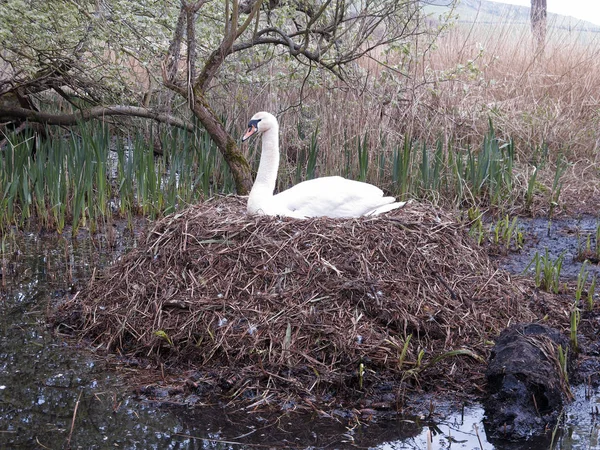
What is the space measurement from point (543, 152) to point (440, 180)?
1808mm

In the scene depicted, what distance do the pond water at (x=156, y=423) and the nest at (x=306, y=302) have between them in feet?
1.03

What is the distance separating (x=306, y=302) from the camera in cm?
424

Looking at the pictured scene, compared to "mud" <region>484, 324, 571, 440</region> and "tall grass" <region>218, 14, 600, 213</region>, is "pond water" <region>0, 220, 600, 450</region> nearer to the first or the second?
"mud" <region>484, 324, 571, 440</region>

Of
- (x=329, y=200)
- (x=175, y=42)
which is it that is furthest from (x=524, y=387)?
(x=175, y=42)

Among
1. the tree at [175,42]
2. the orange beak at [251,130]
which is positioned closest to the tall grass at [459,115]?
the tree at [175,42]

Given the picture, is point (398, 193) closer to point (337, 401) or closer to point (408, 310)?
point (408, 310)

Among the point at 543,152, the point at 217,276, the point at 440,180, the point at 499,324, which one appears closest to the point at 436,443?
the point at 499,324

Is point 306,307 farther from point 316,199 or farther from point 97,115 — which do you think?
point 97,115

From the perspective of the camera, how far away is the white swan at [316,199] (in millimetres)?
5148

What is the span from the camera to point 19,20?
22.0 feet

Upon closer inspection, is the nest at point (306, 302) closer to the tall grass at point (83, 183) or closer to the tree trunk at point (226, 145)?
the tree trunk at point (226, 145)

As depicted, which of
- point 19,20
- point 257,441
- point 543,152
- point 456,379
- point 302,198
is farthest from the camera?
point 543,152

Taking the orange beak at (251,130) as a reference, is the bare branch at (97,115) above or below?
below

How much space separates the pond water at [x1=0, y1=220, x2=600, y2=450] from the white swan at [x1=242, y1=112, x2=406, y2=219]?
1.65 metres
